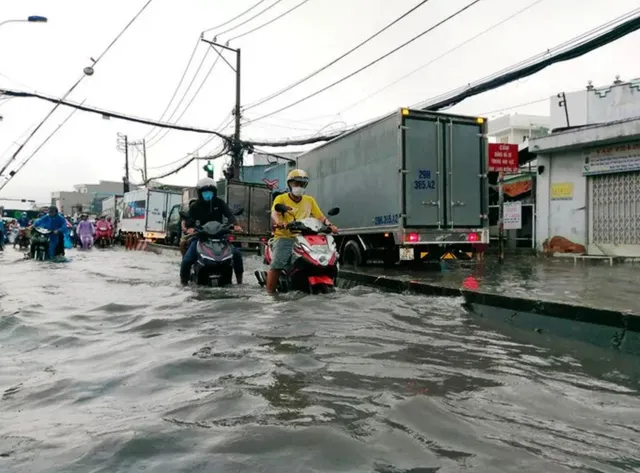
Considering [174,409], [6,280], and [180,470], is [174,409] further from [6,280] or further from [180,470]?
[6,280]

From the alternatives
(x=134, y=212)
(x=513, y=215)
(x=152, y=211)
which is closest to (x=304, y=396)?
(x=513, y=215)

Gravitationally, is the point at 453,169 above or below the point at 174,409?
above

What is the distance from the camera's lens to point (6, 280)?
9727mm

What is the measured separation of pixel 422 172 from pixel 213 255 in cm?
431

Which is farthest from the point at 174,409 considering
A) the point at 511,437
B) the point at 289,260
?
the point at 289,260

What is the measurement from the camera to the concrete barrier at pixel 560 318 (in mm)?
4354

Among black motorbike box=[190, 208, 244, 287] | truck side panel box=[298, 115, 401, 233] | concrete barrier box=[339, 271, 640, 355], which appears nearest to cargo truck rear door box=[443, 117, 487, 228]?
truck side panel box=[298, 115, 401, 233]

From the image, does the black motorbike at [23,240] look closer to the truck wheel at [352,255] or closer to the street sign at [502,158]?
the truck wheel at [352,255]

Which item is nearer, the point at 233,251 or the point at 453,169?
the point at 233,251

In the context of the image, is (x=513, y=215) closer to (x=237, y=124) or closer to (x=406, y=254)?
(x=406, y=254)

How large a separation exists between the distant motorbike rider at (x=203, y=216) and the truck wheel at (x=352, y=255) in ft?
11.9

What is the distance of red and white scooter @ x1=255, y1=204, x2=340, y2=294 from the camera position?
641cm

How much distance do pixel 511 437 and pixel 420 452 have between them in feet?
1.58

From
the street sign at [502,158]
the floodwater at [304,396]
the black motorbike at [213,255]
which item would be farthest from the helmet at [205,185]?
the street sign at [502,158]
